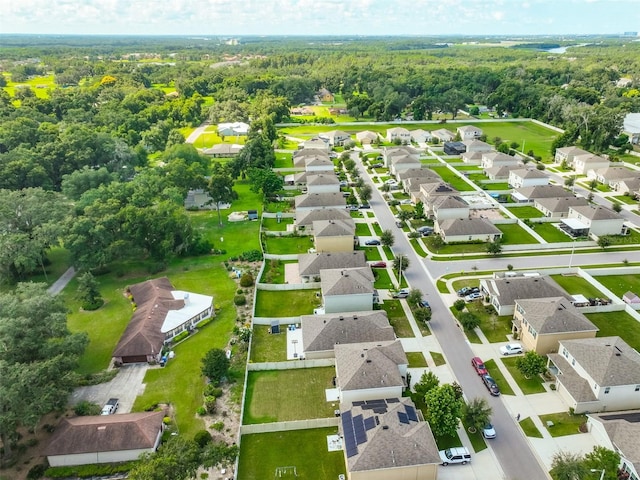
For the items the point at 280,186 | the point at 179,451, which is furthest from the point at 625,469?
the point at 280,186

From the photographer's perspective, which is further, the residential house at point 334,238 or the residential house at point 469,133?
the residential house at point 469,133

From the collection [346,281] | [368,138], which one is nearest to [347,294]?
[346,281]

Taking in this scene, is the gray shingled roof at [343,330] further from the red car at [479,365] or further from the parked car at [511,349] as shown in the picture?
the parked car at [511,349]

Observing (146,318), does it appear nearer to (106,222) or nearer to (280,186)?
(106,222)

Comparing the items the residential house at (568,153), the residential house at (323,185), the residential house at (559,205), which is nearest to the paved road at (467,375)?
the residential house at (323,185)

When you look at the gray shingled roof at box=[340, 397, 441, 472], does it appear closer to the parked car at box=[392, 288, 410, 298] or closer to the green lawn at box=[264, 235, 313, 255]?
the parked car at box=[392, 288, 410, 298]

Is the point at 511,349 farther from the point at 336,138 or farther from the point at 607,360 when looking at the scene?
the point at 336,138

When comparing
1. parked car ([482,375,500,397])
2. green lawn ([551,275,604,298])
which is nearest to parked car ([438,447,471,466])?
parked car ([482,375,500,397])
